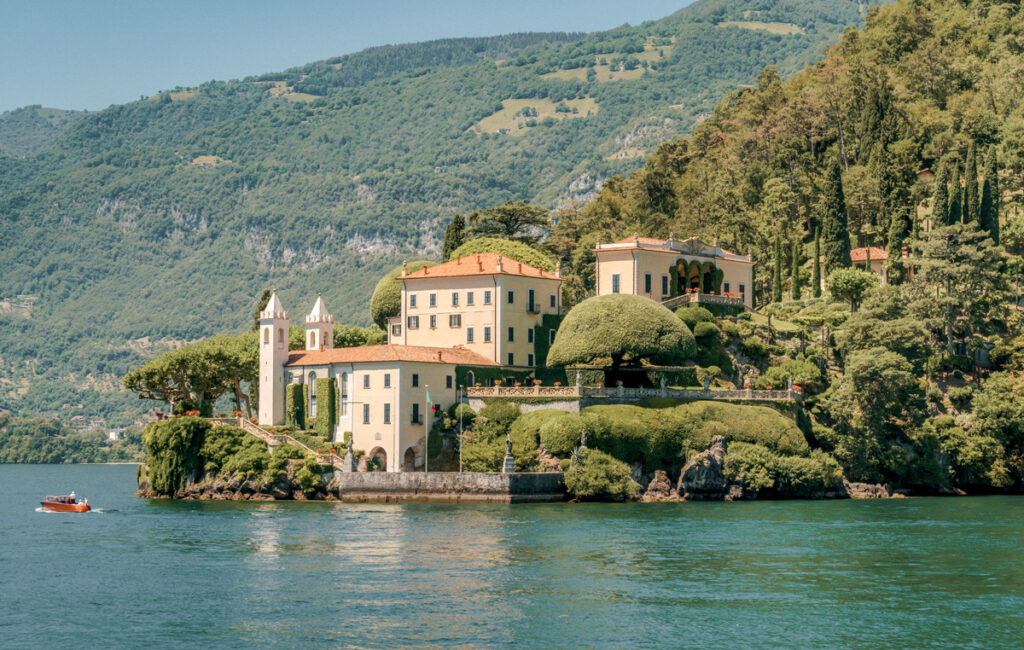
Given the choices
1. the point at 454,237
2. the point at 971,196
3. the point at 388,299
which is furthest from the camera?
the point at 454,237

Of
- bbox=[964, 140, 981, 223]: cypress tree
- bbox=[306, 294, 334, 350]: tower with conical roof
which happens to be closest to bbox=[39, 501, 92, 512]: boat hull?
bbox=[306, 294, 334, 350]: tower with conical roof

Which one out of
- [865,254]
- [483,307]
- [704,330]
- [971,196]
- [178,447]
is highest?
[971,196]

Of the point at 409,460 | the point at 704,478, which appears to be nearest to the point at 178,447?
the point at 409,460

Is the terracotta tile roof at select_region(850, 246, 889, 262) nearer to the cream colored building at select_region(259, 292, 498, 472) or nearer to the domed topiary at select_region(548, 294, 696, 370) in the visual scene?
the domed topiary at select_region(548, 294, 696, 370)

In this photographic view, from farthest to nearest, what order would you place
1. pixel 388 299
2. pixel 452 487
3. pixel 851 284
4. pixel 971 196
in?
pixel 388 299 → pixel 971 196 → pixel 851 284 → pixel 452 487

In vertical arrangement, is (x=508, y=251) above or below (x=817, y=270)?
above

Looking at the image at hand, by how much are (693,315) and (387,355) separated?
23246 mm

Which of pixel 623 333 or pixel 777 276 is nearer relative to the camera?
pixel 623 333

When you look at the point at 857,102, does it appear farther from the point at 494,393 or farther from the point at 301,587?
the point at 301,587

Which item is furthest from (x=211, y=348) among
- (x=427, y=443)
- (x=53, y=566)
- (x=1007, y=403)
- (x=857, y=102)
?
(x=857, y=102)

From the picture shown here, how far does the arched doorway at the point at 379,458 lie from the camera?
87438mm

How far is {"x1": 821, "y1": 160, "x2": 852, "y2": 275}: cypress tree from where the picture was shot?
369 ft

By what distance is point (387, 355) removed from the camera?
87.7m

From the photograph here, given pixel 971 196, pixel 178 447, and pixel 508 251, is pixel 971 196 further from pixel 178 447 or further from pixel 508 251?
pixel 178 447
